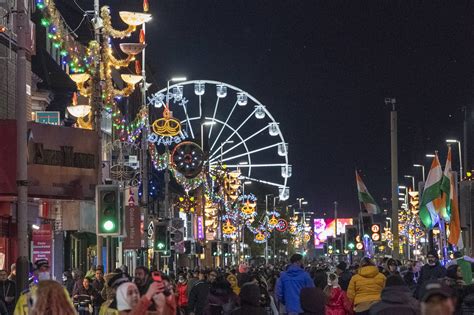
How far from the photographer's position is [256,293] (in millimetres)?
14648

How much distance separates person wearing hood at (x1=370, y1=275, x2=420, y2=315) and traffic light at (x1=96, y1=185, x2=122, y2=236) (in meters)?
10.7

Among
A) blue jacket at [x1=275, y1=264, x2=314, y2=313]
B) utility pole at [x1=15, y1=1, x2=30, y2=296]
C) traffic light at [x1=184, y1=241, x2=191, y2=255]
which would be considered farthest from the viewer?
traffic light at [x1=184, y1=241, x2=191, y2=255]

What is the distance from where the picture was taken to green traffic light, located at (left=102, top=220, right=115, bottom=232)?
75.2 ft

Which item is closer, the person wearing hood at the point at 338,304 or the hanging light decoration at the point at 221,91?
the person wearing hood at the point at 338,304

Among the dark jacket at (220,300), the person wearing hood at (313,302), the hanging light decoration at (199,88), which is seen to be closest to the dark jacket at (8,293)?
the dark jacket at (220,300)

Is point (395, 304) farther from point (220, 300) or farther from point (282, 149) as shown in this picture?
point (282, 149)

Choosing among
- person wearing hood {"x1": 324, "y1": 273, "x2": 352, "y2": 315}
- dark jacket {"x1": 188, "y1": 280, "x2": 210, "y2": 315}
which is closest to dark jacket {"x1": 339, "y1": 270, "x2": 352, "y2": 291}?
dark jacket {"x1": 188, "y1": 280, "x2": 210, "y2": 315}

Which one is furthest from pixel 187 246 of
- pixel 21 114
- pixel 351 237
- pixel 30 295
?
pixel 30 295

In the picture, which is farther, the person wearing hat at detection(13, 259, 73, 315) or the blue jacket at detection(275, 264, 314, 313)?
the blue jacket at detection(275, 264, 314, 313)

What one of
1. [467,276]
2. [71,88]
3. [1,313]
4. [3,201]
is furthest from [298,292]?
[71,88]

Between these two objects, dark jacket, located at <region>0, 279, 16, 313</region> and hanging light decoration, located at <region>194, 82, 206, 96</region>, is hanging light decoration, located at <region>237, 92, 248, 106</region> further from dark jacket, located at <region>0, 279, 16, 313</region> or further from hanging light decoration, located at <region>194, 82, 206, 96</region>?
dark jacket, located at <region>0, 279, 16, 313</region>

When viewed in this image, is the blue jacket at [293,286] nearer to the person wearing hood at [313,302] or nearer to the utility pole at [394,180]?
the person wearing hood at [313,302]

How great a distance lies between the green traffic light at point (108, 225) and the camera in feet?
75.2

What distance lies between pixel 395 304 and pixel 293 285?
8668 millimetres
